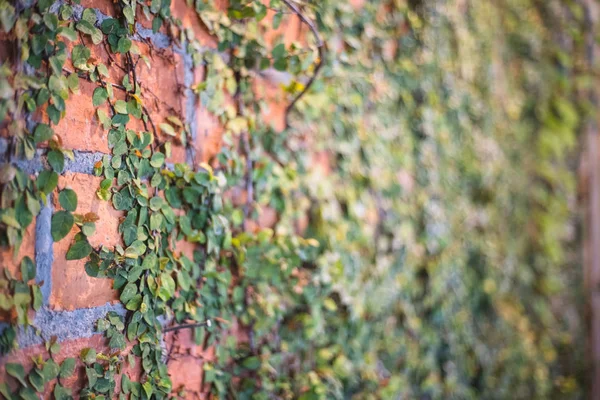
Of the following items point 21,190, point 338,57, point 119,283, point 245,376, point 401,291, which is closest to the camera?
point 21,190

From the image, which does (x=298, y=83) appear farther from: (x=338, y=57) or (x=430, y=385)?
(x=430, y=385)

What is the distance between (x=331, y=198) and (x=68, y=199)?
2.17ft

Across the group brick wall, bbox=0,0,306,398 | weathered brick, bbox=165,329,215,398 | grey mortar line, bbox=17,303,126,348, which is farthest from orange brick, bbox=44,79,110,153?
weathered brick, bbox=165,329,215,398

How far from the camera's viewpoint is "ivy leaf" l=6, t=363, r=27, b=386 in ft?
2.05

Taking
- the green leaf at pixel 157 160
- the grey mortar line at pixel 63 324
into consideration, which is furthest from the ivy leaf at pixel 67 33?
the grey mortar line at pixel 63 324

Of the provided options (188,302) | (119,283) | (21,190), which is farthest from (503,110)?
(21,190)

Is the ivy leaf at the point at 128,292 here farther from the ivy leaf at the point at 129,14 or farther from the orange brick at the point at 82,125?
the ivy leaf at the point at 129,14

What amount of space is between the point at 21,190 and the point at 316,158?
712 millimetres

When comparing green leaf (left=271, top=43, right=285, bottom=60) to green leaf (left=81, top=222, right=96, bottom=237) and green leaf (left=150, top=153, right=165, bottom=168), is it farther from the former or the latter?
green leaf (left=81, top=222, right=96, bottom=237)

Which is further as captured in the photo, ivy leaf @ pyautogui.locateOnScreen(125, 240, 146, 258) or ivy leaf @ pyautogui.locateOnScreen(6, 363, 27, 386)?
ivy leaf @ pyautogui.locateOnScreen(125, 240, 146, 258)

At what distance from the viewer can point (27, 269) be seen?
65 centimetres

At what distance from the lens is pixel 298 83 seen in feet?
3.59

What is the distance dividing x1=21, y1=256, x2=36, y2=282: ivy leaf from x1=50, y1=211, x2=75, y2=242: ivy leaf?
0.13 feet

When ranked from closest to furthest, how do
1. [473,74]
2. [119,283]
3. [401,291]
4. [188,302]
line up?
[119,283]
[188,302]
[401,291]
[473,74]
